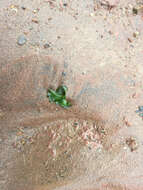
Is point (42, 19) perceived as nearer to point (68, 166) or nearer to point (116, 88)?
point (116, 88)

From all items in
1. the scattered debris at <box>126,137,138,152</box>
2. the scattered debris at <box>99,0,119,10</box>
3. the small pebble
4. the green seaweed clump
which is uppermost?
the scattered debris at <box>99,0,119,10</box>

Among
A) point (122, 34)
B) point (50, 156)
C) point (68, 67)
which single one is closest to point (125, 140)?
point (50, 156)

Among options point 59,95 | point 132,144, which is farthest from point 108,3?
point 132,144

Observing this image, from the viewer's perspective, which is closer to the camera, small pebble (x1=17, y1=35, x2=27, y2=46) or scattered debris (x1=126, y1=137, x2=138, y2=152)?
small pebble (x1=17, y1=35, x2=27, y2=46)

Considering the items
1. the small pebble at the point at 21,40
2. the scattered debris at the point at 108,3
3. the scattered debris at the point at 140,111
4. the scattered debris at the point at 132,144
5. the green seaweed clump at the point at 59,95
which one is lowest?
the scattered debris at the point at 132,144

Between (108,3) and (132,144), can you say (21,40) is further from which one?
(132,144)

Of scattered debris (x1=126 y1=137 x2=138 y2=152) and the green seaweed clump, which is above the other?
the green seaweed clump

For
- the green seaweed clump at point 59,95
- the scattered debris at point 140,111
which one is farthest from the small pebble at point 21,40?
the scattered debris at point 140,111

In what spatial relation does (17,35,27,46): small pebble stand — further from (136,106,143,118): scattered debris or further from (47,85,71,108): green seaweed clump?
(136,106,143,118): scattered debris

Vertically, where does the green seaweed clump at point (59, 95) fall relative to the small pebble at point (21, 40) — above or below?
below

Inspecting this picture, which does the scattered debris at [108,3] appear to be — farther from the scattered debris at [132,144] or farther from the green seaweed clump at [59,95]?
the scattered debris at [132,144]

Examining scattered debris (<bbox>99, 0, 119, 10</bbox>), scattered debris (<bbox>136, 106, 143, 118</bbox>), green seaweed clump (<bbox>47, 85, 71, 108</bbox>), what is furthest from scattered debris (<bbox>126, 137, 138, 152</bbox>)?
scattered debris (<bbox>99, 0, 119, 10</bbox>)
